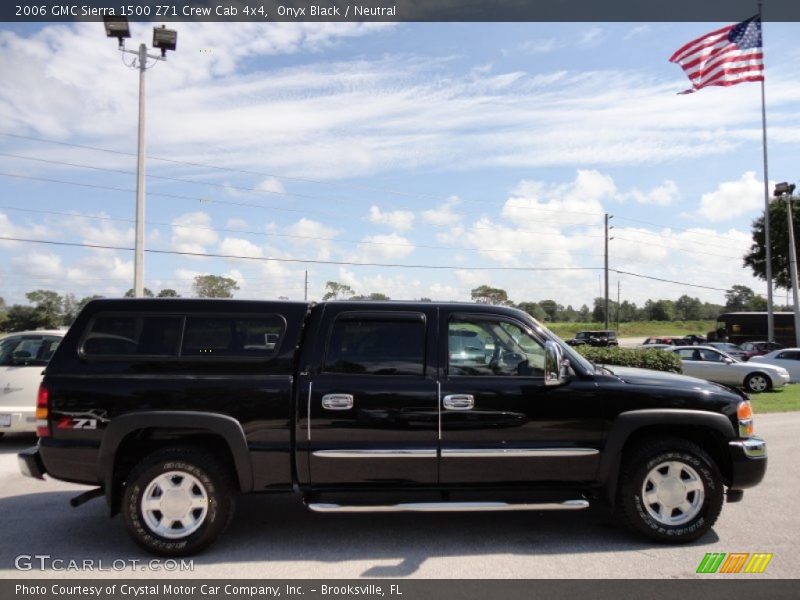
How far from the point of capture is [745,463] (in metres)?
5.41

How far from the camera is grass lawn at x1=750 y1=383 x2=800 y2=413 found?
15419 millimetres

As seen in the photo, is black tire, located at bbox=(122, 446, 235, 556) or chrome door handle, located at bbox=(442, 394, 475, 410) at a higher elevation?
chrome door handle, located at bbox=(442, 394, 475, 410)

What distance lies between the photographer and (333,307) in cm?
550

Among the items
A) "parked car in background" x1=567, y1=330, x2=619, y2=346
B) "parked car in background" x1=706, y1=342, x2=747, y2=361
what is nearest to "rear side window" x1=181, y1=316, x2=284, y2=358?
"parked car in background" x1=706, y1=342, x2=747, y2=361

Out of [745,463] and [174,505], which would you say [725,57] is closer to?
[745,463]

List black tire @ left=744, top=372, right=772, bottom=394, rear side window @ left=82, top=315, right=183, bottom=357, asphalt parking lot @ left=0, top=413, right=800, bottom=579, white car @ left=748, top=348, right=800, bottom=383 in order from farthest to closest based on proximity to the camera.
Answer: white car @ left=748, top=348, right=800, bottom=383
black tire @ left=744, top=372, right=772, bottom=394
rear side window @ left=82, top=315, right=183, bottom=357
asphalt parking lot @ left=0, top=413, right=800, bottom=579

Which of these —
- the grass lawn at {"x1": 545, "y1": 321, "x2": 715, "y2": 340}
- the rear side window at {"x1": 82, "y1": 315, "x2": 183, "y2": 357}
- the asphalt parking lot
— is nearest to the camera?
the asphalt parking lot

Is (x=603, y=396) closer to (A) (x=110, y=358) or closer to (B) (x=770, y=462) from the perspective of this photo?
(A) (x=110, y=358)

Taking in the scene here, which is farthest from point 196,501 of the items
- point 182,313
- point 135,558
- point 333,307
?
point 333,307

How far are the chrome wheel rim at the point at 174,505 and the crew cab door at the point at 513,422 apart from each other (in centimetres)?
186

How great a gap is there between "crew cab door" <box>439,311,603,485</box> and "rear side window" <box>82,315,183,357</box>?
2155 mm

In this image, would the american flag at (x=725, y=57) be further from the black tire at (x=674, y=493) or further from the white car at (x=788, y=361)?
the black tire at (x=674, y=493)

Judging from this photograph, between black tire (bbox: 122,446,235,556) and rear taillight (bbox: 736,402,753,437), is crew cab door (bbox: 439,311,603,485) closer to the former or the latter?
rear taillight (bbox: 736,402,753,437)

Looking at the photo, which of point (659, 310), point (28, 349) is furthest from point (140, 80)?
point (659, 310)
